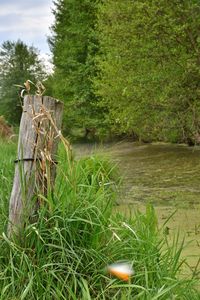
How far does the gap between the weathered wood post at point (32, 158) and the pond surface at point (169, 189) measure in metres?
0.86

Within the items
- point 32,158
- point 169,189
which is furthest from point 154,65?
point 32,158

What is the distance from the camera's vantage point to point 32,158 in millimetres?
2244

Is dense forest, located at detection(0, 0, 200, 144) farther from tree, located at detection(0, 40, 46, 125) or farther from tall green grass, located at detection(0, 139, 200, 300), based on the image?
tree, located at detection(0, 40, 46, 125)

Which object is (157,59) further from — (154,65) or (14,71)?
(14,71)

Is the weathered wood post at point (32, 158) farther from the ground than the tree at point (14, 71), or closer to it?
closer to it

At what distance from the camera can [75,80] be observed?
20.6 metres

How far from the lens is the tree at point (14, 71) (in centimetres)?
2652

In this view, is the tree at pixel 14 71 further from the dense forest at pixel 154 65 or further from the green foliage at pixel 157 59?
the green foliage at pixel 157 59

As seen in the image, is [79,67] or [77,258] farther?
[79,67]

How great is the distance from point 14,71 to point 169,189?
22.5 m

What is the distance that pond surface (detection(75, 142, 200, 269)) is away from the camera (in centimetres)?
459

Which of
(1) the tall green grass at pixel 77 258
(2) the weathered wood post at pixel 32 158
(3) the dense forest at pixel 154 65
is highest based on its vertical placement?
(3) the dense forest at pixel 154 65

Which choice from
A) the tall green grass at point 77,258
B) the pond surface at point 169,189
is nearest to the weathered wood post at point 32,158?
the tall green grass at point 77,258

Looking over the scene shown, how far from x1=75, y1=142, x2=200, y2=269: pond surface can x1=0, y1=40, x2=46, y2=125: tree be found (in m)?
14.9
